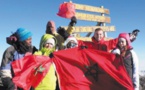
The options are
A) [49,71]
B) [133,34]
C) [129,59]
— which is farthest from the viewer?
[133,34]

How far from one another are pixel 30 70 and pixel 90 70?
117 centimetres

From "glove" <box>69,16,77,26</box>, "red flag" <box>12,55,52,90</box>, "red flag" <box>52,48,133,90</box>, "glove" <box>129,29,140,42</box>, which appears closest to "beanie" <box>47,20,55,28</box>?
"glove" <box>69,16,77,26</box>

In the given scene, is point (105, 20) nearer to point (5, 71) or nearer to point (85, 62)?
point (85, 62)

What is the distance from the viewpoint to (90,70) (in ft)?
22.7

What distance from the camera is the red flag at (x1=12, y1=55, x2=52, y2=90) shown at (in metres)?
6.27

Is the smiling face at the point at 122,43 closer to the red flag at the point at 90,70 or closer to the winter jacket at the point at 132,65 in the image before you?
the winter jacket at the point at 132,65

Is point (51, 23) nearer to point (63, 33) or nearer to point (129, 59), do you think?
point (63, 33)

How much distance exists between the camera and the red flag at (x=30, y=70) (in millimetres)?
6266

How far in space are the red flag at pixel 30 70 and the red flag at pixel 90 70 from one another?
1.11 feet

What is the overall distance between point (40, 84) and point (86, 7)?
6700mm

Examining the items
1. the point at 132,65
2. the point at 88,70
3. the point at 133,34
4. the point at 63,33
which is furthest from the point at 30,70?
the point at 133,34

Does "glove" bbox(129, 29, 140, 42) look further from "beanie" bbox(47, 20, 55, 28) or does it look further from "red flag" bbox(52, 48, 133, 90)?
"beanie" bbox(47, 20, 55, 28)

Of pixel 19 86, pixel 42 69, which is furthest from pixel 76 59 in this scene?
pixel 19 86

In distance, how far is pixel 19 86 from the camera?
6.22 metres
